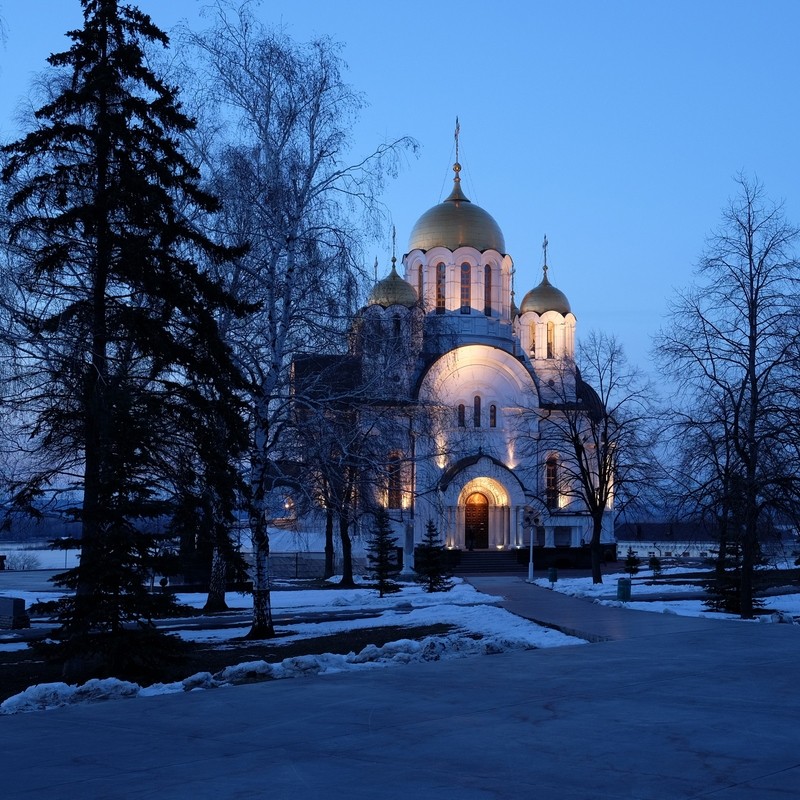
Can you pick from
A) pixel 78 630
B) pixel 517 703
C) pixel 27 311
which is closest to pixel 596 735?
pixel 517 703

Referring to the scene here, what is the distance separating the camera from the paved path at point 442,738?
17.4 feet

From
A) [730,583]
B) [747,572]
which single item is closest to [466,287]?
[730,583]

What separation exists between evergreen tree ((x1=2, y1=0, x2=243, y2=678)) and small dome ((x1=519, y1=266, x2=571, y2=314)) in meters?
45.4

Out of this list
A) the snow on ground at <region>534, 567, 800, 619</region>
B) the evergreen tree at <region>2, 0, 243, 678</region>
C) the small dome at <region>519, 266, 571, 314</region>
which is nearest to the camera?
the evergreen tree at <region>2, 0, 243, 678</region>

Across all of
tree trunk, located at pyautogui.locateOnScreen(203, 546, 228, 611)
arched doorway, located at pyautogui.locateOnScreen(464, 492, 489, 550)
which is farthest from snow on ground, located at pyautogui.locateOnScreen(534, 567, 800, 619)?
arched doorway, located at pyautogui.locateOnScreen(464, 492, 489, 550)

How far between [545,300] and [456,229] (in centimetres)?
674

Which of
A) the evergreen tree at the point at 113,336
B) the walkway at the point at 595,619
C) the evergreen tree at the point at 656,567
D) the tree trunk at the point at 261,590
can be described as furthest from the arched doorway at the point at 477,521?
the evergreen tree at the point at 113,336

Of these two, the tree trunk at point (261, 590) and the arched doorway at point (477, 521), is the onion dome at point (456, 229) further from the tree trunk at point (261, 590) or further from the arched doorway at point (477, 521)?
the tree trunk at point (261, 590)

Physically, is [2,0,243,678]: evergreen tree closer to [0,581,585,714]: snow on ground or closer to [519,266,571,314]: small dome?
[0,581,585,714]: snow on ground

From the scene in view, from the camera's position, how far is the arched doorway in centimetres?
5212

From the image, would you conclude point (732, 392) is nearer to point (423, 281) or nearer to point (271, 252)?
point (271, 252)

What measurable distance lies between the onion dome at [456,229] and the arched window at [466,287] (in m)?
1.20

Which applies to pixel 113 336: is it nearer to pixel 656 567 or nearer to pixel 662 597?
pixel 662 597

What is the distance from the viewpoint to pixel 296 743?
21.0 feet
